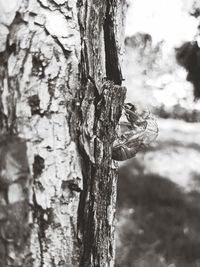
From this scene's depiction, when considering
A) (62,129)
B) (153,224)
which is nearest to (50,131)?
(62,129)

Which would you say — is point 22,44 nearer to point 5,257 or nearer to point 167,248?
point 5,257

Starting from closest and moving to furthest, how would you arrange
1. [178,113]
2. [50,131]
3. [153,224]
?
[50,131]
[153,224]
[178,113]

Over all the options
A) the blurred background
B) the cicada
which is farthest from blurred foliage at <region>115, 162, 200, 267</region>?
the cicada

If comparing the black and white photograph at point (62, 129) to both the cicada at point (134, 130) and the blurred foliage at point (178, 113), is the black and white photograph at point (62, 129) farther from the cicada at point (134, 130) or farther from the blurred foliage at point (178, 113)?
the blurred foliage at point (178, 113)

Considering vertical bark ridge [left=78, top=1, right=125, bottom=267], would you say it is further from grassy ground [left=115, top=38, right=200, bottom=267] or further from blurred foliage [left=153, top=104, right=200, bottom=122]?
blurred foliage [left=153, top=104, right=200, bottom=122]

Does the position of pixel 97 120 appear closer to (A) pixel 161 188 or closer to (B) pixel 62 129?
(B) pixel 62 129

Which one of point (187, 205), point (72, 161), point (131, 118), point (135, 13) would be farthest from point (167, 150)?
point (72, 161)

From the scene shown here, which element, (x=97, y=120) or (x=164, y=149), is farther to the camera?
(x=164, y=149)
